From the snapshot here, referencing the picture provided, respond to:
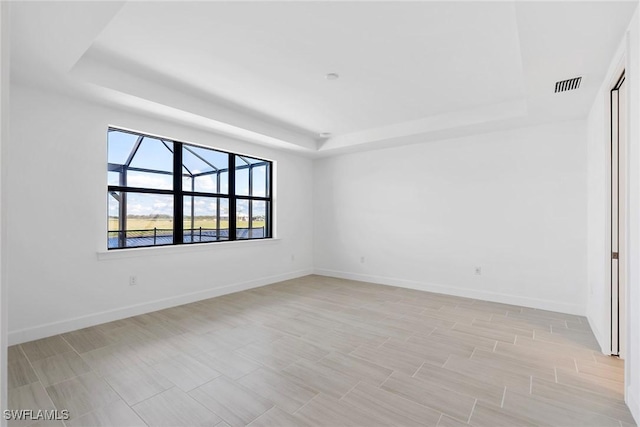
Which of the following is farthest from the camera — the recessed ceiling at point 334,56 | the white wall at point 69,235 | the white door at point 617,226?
the white wall at point 69,235

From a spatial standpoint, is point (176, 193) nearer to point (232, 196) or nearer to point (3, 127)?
point (232, 196)

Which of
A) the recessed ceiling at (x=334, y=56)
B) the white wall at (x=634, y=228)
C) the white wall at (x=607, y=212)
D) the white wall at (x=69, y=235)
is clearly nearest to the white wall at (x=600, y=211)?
the white wall at (x=607, y=212)

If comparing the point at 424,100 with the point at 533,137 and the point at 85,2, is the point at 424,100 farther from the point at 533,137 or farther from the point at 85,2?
the point at 85,2

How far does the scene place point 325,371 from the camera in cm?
236

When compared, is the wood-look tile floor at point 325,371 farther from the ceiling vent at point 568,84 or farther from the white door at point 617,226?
the ceiling vent at point 568,84

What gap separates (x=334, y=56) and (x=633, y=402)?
311 centimetres

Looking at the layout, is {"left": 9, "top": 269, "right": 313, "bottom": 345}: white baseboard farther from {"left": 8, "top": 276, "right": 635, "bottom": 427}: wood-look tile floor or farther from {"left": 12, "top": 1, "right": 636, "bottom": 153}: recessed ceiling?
{"left": 12, "top": 1, "right": 636, "bottom": 153}: recessed ceiling

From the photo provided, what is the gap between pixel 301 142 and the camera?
5.20 metres

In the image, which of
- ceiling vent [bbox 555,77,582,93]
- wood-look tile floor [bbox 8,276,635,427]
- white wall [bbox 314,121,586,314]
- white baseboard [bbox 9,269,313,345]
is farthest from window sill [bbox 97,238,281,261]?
ceiling vent [bbox 555,77,582,93]

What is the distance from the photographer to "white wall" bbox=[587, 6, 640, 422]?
178 centimetres

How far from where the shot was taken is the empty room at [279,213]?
6.37ft

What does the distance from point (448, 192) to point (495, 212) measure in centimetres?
69

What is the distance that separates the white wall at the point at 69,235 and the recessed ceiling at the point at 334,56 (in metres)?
0.44

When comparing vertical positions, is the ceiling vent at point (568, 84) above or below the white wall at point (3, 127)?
above
